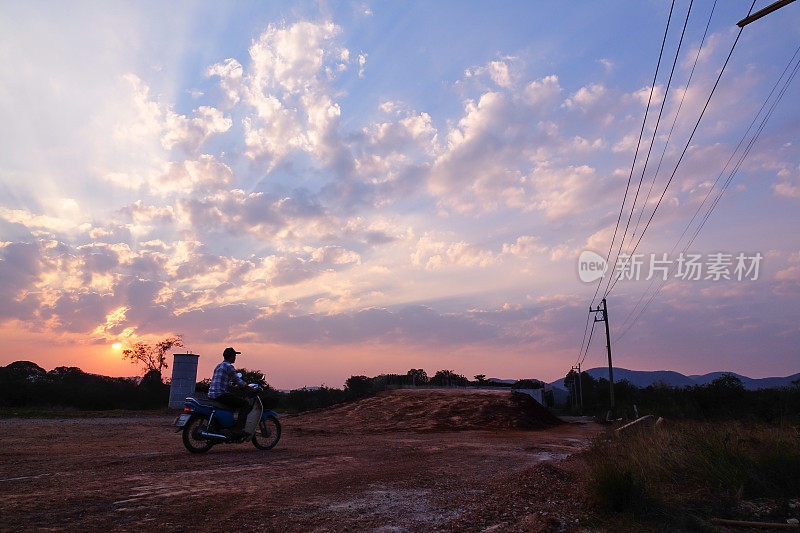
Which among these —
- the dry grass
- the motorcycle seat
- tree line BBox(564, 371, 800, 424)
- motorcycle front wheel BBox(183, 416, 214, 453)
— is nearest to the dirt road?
motorcycle front wheel BBox(183, 416, 214, 453)

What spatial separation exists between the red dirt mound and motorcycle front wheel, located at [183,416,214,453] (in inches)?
357

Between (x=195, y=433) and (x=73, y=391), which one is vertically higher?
(x=73, y=391)

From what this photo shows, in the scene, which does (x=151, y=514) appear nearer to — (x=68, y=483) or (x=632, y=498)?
(x=68, y=483)

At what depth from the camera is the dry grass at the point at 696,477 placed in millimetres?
5133

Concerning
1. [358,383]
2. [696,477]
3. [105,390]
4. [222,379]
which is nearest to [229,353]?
[222,379]

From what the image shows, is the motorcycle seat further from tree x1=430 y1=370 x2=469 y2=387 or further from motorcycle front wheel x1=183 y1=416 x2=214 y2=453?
tree x1=430 y1=370 x2=469 y2=387

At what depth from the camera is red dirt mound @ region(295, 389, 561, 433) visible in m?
20.2

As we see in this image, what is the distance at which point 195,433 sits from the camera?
9523 mm

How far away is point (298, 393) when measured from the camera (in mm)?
41531

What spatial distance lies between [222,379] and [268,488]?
4579 millimetres

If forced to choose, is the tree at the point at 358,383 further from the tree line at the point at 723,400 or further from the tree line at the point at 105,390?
the tree line at the point at 723,400

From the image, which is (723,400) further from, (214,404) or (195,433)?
(195,433)

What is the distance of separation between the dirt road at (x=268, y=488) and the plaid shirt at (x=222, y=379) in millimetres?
1222

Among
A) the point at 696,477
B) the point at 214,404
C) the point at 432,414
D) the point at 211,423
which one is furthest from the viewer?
the point at 432,414
